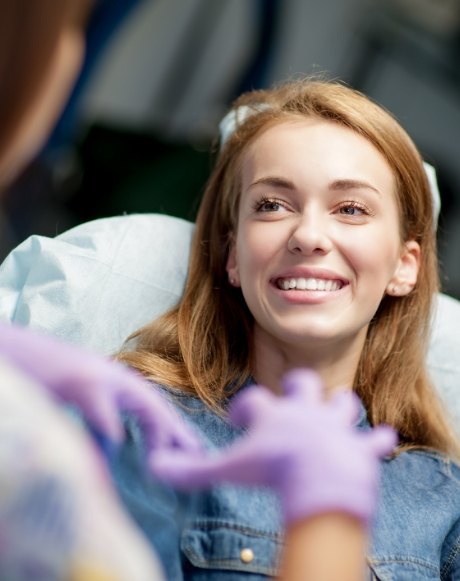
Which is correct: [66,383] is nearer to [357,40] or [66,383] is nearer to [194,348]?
[194,348]

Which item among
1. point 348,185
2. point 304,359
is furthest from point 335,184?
point 304,359

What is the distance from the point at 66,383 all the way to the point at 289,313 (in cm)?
49

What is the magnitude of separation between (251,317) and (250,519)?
363 millimetres

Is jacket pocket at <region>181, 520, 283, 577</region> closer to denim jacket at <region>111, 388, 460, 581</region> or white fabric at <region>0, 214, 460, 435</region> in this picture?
denim jacket at <region>111, 388, 460, 581</region>

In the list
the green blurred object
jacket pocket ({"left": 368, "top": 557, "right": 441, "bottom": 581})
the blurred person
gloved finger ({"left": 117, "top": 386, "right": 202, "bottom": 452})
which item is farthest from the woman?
the green blurred object

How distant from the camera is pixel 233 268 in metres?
1.30

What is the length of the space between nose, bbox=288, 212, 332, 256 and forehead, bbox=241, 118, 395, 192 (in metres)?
0.06

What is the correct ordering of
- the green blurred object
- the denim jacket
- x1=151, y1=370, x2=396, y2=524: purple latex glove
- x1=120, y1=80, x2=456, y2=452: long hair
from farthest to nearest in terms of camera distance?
the green blurred object < x1=120, y1=80, x2=456, y2=452: long hair < the denim jacket < x1=151, y1=370, x2=396, y2=524: purple latex glove

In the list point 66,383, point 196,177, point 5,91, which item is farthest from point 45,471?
point 196,177

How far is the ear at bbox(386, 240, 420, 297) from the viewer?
1.30m

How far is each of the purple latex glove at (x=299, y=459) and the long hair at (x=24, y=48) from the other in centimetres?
27

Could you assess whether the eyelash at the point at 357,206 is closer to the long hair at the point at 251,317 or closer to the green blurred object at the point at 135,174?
the long hair at the point at 251,317

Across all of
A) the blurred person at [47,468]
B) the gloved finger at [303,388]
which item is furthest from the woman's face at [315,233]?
the blurred person at [47,468]

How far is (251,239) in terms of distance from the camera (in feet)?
3.94
